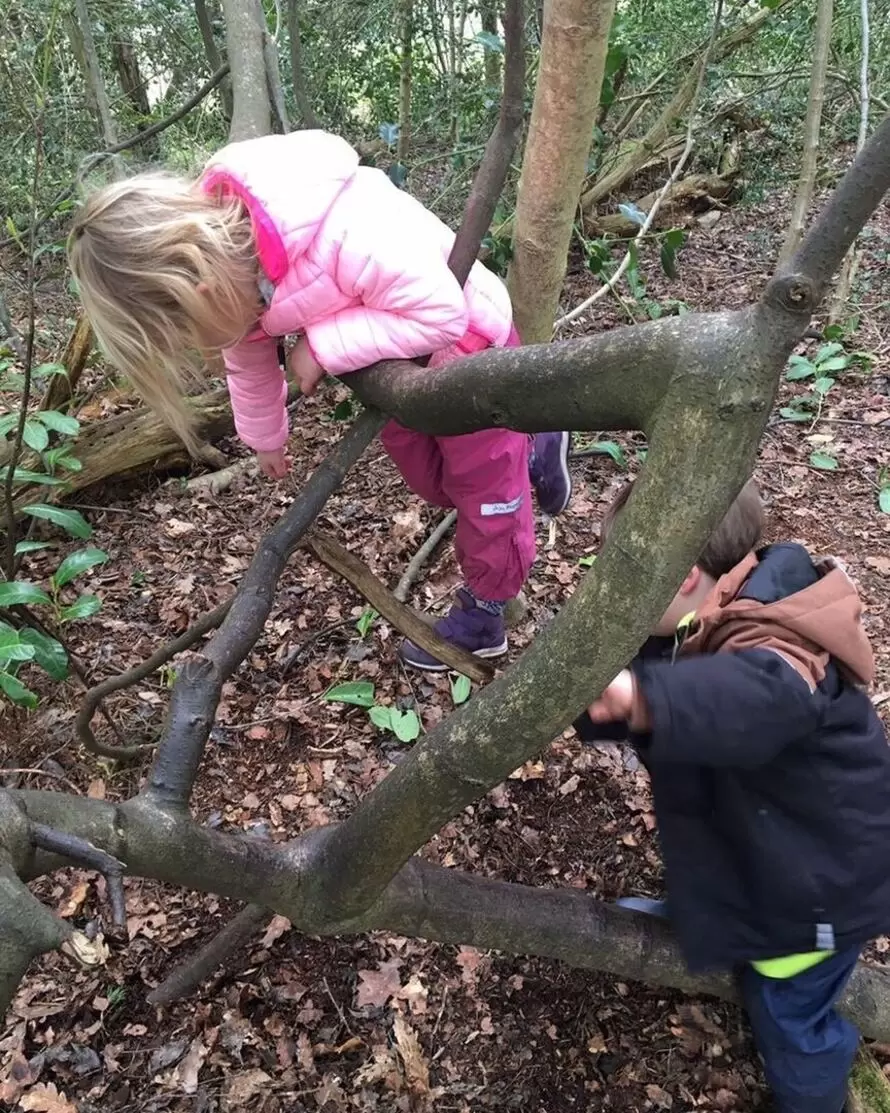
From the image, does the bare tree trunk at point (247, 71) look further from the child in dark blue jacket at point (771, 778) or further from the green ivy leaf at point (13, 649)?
the child in dark blue jacket at point (771, 778)

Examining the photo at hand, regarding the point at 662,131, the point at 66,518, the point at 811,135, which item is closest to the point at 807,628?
the point at 66,518

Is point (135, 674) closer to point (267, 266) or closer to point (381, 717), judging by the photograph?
point (381, 717)

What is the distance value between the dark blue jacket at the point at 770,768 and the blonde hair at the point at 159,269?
46.1 inches

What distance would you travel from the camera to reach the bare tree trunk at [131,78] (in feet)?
26.8

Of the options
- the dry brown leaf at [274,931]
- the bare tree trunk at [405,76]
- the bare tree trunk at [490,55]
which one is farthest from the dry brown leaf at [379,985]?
the bare tree trunk at [490,55]

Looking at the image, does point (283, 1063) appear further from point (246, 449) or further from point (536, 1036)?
point (246, 449)

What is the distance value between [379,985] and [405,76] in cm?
697

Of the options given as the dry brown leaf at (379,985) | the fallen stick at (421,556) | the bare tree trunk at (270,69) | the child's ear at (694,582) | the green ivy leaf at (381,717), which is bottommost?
the dry brown leaf at (379,985)

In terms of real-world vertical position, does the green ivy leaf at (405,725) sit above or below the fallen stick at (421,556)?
below

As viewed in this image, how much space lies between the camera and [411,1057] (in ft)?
6.69

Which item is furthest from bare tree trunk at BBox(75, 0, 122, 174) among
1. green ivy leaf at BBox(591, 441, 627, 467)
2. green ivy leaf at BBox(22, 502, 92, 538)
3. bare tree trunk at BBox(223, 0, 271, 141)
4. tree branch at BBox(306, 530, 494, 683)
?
tree branch at BBox(306, 530, 494, 683)

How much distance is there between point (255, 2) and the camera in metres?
2.92

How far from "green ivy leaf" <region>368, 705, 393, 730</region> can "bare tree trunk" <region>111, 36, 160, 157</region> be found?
7344 mm

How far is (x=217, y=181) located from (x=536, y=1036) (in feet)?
7.17
